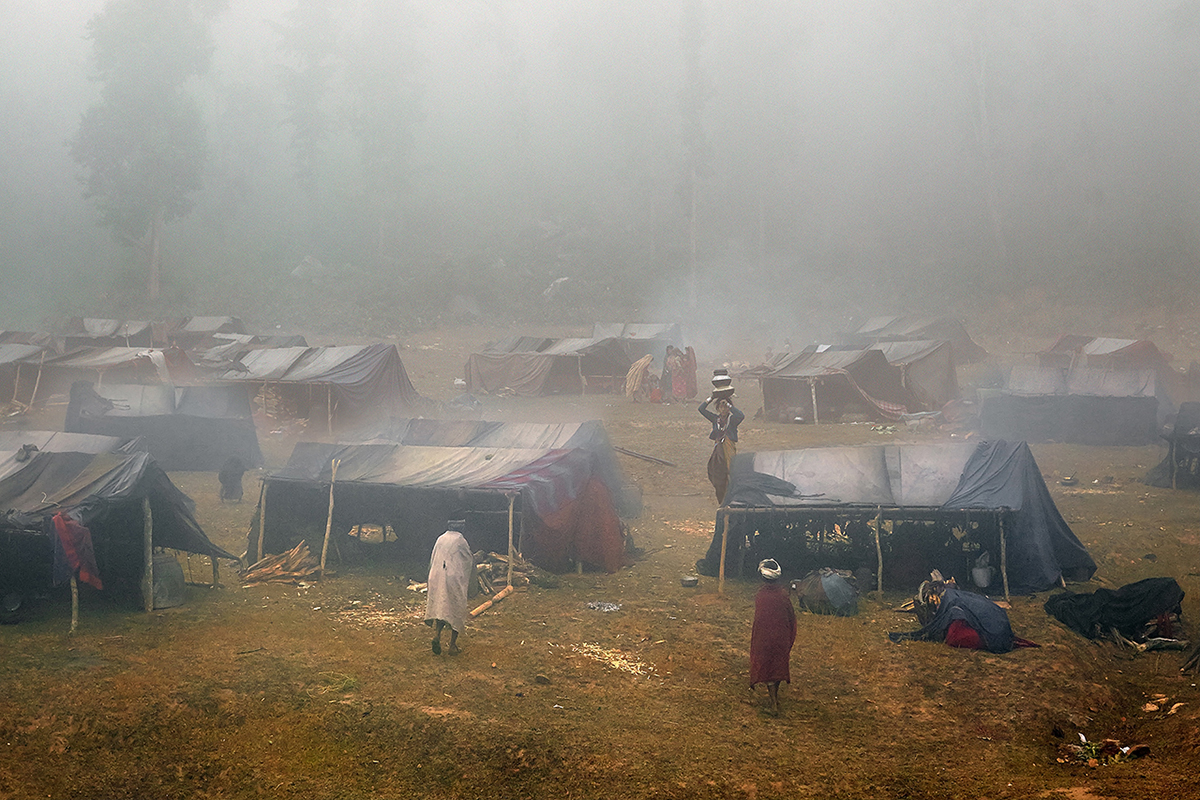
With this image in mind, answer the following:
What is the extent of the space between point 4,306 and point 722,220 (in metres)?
45.3

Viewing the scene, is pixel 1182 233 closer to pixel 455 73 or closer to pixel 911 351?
pixel 911 351

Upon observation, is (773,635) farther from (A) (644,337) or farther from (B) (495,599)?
(A) (644,337)

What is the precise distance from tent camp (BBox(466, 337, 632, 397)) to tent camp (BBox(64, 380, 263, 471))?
1064cm

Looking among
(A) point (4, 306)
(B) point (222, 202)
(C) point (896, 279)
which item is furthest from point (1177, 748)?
(B) point (222, 202)

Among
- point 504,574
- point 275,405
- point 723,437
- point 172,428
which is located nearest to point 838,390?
point 723,437

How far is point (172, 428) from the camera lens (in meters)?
21.3

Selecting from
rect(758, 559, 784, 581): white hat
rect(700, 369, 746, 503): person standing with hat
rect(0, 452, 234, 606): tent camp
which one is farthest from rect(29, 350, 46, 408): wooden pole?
rect(758, 559, 784, 581): white hat

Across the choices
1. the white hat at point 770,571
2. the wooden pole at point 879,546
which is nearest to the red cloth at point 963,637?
the wooden pole at point 879,546

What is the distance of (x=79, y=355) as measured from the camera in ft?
93.2

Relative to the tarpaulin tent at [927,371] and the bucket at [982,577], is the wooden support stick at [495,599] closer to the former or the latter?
the bucket at [982,577]

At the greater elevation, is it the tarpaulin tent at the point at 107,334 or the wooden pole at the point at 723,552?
the tarpaulin tent at the point at 107,334

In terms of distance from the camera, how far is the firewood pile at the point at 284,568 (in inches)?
511

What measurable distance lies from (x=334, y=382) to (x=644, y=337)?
44.7 ft

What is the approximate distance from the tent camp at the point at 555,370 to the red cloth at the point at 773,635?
22.4 metres
